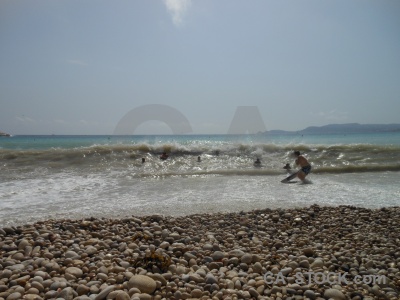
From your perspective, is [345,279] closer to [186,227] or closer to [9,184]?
[186,227]

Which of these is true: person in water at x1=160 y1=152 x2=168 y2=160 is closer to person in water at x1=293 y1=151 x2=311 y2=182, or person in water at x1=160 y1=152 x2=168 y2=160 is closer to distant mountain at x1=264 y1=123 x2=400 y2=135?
person in water at x1=293 y1=151 x2=311 y2=182

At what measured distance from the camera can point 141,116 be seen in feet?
40.7

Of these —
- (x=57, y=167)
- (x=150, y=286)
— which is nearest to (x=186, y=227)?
(x=150, y=286)

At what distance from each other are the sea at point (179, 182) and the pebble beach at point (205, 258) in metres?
1.34

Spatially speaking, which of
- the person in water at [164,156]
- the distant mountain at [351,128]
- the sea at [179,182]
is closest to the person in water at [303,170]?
the sea at [179,182]

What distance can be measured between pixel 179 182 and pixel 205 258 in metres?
6.75

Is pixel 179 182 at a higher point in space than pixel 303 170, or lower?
lower

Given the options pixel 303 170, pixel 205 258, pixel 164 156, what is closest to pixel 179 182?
pixel 303 170

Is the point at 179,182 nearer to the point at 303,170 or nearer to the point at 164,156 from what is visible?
the point at 303,170

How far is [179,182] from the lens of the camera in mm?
10500

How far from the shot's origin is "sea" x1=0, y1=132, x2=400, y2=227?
6.78m

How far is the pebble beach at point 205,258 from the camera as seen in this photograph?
10.1 ft

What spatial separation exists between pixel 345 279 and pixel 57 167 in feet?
44.0

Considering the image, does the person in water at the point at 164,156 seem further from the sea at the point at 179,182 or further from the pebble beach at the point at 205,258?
the pebble beach at the point at 205,258
